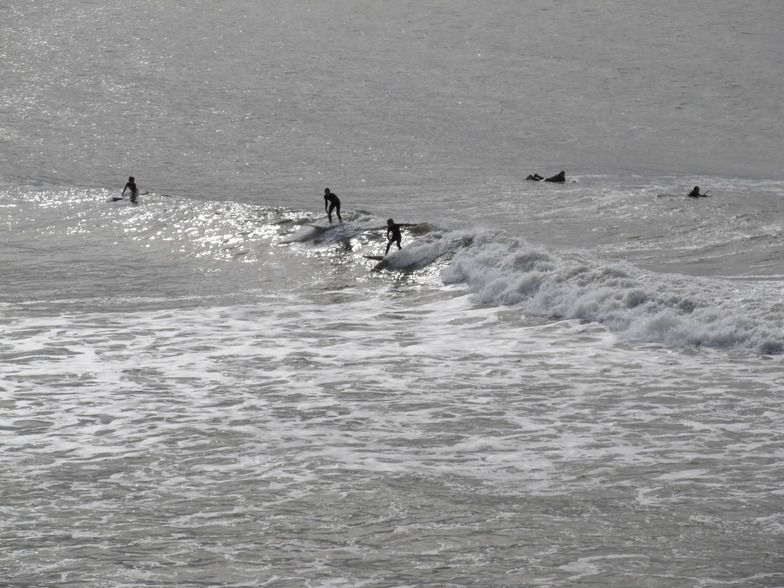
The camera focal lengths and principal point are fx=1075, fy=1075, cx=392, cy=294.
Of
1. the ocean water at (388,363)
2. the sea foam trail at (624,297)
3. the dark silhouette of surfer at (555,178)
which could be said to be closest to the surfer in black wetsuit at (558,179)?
the dark silhouette of surfer at (555,178)

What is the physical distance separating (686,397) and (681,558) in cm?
457

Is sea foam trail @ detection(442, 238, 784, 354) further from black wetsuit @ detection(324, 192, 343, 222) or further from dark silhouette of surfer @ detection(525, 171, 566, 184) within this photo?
dark silhouette of surfer @ detection(525, 171, 566, 184)

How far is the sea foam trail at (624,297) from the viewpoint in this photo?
51.6ft

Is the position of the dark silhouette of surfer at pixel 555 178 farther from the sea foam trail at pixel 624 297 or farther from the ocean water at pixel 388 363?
the sea foam trail at pixel 624 297

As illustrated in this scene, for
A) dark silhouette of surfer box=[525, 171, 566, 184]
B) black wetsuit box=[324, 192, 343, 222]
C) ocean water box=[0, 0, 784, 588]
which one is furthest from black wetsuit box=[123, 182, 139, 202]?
A: dark silhouette of surfer box=[525, 171, 566, 184]

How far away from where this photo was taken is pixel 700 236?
2638 cm

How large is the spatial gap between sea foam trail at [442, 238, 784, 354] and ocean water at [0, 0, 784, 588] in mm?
69

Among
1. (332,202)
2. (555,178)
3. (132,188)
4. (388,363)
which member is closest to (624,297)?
(388,363)

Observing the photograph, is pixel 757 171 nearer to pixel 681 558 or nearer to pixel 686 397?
pixel 686 397

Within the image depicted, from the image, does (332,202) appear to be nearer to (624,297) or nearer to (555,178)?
(555,178)

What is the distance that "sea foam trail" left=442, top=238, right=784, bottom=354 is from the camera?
620 inches

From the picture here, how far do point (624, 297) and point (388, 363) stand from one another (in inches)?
184

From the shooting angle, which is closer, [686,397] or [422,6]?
[686,397]

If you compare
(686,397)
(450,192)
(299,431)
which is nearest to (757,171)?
(450,192)
